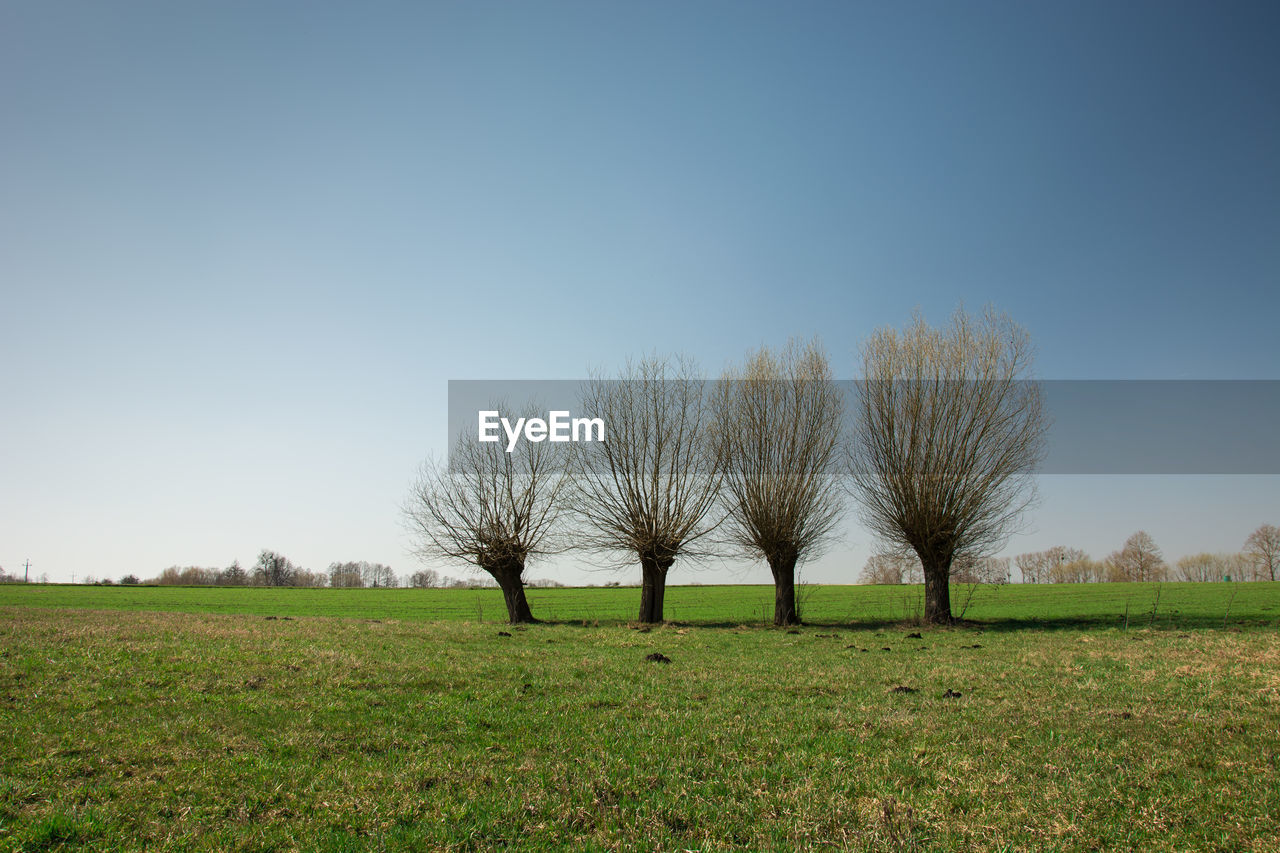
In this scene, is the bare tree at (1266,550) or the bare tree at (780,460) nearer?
the bare tree at (780,460)

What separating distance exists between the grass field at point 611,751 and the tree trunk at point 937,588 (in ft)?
50.3

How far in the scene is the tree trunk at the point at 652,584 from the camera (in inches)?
1309

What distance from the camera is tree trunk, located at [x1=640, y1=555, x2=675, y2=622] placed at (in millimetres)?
33250

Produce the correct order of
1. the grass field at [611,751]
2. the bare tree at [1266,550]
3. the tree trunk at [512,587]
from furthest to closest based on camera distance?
the bare tree at [1266,550], the tree trunk at [512,587], the grass field at [611,751]

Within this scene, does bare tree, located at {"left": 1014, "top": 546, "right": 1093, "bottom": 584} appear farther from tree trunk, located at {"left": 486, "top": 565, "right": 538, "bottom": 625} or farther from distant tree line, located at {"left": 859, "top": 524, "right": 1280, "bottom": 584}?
tree trunk, located at {"left": 486, "top": 565, "right": 538, "bottom": 625}

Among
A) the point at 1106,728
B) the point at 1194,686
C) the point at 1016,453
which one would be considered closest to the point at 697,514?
the point at 1016,453

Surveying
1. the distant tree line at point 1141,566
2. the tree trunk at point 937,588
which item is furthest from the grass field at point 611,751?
the distant tree line at point 1141,566

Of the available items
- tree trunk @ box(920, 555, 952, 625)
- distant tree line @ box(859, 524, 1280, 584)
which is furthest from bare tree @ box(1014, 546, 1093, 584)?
tree trunk @ box(920, 555, 952, 625)

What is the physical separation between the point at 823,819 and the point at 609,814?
204cm

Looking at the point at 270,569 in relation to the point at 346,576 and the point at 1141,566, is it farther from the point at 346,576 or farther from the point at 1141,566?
the point at 1141,566

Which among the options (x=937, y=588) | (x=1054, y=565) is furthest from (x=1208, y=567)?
(x=937, y=588)

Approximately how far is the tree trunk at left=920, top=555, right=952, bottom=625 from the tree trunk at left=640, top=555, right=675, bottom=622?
42.1 feet

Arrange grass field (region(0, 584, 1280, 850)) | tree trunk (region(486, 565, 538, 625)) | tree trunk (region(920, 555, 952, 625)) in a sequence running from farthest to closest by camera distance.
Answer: tree trunk (region(486, 565, 538, 625)) < tree trunk (region(920, 555, 952, 625)) < grass field (region(0, 584, 1280, 850))

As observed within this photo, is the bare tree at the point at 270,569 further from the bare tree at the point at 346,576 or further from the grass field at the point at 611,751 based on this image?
the grass field at the point at 611,751
